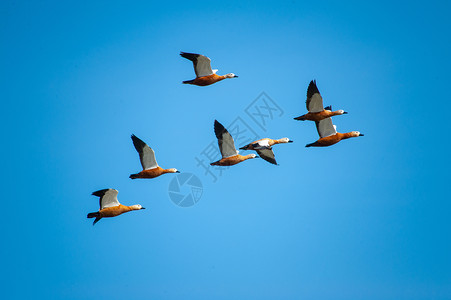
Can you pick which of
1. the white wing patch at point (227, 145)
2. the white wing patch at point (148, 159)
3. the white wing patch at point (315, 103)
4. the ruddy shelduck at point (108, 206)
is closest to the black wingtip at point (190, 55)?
the white wing patch at point (227, 145)

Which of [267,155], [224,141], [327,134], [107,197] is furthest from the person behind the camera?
[267,155]

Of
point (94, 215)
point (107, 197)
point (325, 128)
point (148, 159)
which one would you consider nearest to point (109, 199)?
point (107, 197)

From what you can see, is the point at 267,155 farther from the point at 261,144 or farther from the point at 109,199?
the point at 109,199

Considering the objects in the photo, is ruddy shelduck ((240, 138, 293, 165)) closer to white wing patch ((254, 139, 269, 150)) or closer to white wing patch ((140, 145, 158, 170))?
white wing patch ((254, 139, 269, 150))

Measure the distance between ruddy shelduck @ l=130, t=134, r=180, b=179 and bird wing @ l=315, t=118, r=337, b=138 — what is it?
9.34m

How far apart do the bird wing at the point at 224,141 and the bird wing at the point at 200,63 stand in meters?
3.13

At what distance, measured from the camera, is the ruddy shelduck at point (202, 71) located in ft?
116

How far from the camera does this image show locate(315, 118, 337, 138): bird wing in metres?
36.3

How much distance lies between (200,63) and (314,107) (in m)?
6.87

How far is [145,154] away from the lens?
34.7m

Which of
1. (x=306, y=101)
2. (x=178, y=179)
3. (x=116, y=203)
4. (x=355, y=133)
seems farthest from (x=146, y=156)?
(x=178, y=179)

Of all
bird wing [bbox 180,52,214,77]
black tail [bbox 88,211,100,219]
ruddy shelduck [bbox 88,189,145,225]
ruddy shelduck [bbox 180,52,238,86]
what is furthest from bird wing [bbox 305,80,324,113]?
black tail [bbox 88,211,100,219]

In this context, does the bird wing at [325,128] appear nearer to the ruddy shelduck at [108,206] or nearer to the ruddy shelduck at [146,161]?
the ruddy shelduck at [146,161]

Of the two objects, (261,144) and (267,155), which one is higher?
(261,144)
